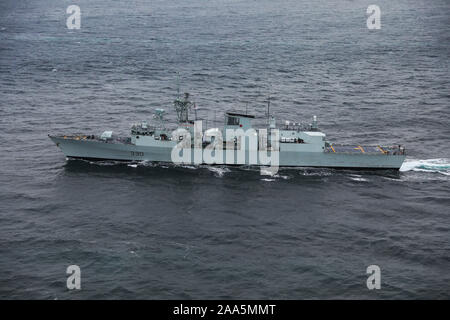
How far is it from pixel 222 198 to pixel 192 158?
12.9 m

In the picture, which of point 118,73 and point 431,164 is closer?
point 431,164

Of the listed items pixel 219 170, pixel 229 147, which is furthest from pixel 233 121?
pixel 219 170

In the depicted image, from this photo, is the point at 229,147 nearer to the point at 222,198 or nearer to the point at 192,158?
the point at 192,158

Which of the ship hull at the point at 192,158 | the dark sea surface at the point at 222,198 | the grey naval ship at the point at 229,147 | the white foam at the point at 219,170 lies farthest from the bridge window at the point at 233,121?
the dark sea surface at the point at 222,198

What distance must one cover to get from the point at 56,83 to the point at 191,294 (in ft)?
292

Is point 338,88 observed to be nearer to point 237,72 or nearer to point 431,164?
Result: point 237,72

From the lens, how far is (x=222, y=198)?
2559 inches

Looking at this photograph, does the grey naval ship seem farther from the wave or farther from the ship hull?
the wave

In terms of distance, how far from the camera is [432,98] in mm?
109250

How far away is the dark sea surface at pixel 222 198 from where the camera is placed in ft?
155

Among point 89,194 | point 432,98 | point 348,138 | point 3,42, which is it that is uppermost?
point 3,42

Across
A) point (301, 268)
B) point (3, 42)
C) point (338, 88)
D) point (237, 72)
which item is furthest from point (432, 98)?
point (3, 42)

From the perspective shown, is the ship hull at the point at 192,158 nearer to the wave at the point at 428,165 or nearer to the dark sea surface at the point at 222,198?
the dark sea surface at the point at 222,198

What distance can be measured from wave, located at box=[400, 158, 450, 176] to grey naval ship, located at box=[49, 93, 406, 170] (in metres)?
1.99
